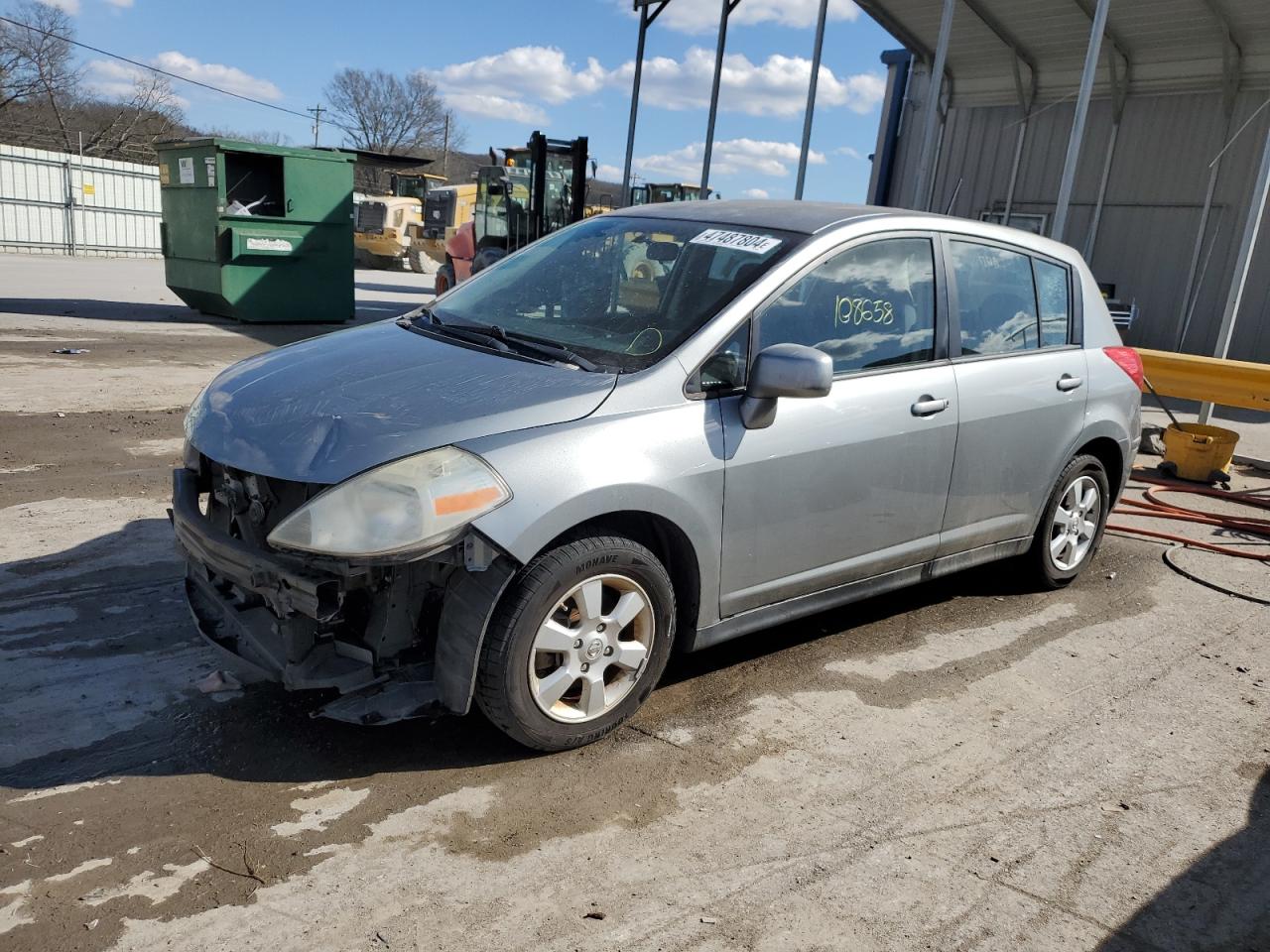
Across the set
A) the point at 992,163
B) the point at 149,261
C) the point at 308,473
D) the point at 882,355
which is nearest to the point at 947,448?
the point at 882,355

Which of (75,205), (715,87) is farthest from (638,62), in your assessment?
(75,205)

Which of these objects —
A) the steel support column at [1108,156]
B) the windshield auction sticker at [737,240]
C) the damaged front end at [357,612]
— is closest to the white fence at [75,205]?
the steel support column at [1108,156]

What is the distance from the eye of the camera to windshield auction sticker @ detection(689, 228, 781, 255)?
383 centimetres

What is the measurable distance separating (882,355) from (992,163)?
1663 centimetres

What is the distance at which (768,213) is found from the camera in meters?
4.15

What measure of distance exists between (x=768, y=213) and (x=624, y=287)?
719mm

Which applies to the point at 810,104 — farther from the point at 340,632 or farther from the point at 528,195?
the point at 340,632

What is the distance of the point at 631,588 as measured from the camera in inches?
129

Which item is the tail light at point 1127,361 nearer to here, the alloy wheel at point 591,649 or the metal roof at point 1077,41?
the alloy wheel at point 591,649

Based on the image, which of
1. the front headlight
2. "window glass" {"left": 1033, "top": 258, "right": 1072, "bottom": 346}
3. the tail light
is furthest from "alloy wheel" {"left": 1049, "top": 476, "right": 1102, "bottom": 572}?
the front headlight

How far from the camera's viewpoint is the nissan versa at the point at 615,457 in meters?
2.96

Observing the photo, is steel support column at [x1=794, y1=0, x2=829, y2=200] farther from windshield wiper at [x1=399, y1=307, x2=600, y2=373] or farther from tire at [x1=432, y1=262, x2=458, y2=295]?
windshield wiper at [x1=399, y1=307, x2=600, y2=373]

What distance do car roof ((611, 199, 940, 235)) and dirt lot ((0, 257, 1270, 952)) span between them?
5.75ft

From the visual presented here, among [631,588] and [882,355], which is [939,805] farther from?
[882,355]
